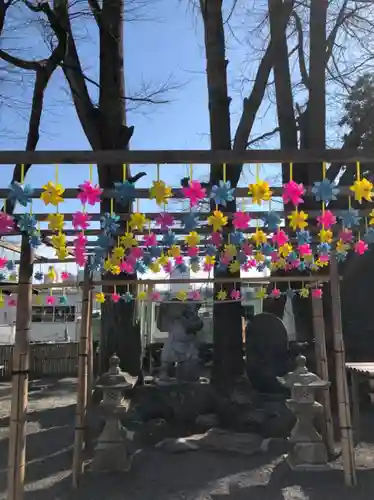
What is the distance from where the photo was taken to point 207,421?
7766 millimetres

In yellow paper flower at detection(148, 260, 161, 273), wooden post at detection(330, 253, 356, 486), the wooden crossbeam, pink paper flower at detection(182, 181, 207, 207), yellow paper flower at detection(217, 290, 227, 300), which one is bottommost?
wooden post at detection(330, 253, 356, 486)

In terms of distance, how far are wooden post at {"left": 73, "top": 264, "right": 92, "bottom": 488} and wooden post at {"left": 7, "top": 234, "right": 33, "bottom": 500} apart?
4.49ft

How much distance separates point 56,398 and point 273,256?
7090 millimetres

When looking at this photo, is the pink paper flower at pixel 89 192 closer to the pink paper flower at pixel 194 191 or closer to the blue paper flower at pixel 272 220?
the pink paper flower at pixel 194 191

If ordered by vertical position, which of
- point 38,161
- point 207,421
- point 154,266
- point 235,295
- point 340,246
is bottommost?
point 207,421

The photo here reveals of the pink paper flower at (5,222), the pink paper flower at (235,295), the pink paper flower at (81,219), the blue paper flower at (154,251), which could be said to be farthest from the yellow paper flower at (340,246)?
the pink paper flower at (235,295)

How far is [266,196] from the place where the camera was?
12.5 feet

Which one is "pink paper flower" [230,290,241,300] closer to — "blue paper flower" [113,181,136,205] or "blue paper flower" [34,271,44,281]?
"blue paper flower" [34,271,44,281]

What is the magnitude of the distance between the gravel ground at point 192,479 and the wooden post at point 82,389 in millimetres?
214

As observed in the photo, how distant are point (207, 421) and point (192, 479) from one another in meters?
2.25

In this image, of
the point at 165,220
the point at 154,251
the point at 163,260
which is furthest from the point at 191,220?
the point at 163,260

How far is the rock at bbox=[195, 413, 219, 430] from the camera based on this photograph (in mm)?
7652

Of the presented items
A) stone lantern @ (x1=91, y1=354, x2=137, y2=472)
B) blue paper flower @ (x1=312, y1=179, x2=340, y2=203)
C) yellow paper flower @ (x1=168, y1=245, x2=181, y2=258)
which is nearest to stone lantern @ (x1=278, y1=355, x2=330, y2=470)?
stone lantern @ (x1=91, y1=354, x2=137, y2=472)

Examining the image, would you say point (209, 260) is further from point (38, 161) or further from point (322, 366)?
point (38, 161)
